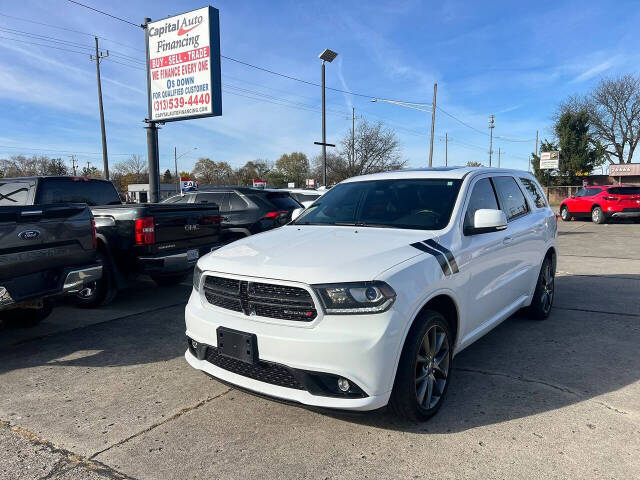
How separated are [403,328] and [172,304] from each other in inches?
183

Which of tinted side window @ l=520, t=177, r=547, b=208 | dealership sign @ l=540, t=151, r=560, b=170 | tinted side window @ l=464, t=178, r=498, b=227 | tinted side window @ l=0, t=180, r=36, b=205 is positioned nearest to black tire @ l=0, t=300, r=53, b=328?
tinted side window @ l=0, t=180, r=36, b=205

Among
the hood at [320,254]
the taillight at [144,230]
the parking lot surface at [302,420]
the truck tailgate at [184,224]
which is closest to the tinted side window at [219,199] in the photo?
the truck tailgate at [184,224]

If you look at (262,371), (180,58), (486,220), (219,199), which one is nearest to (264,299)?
(262,371)

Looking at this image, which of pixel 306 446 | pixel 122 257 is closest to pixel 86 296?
pixel 122 257

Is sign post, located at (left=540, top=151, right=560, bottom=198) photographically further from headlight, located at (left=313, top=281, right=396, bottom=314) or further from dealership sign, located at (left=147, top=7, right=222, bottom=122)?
headlight, located at (left=313, top=281, right=396, bottom=314)

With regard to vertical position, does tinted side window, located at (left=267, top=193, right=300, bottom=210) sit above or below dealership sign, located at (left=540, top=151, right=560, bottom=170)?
below

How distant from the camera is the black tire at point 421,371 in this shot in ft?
9.41

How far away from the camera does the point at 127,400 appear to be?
355 centimetres

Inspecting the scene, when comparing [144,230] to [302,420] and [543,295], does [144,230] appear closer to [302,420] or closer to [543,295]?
[302,420]

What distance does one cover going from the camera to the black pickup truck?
5.96m

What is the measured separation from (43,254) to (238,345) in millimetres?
2561

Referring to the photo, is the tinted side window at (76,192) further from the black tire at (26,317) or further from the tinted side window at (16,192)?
the black tire at (26,317)

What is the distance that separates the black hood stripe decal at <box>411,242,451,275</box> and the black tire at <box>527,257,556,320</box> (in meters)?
2.56

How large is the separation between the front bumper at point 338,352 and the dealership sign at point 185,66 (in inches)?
446
